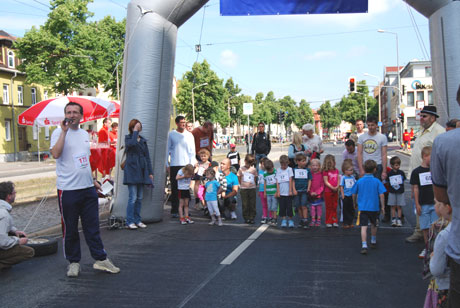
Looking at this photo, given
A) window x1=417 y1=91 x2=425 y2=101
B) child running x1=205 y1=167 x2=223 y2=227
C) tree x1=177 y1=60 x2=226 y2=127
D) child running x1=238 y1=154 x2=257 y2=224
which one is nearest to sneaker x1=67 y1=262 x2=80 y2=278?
child running x1=205 y1=167 x2=223 y2=227

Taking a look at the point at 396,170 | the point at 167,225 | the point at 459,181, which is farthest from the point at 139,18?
the point at 459,181

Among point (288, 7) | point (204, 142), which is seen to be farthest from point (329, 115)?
point (288, 7)

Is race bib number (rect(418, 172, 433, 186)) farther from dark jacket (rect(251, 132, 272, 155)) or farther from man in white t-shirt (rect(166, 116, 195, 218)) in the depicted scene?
dark jacket (rect(251, 132, 272, 155))

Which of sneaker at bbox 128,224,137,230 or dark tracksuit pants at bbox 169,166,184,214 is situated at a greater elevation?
dark tracksuit pants at bbox 169,166,184,214

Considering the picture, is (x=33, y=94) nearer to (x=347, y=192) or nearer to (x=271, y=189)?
(x=271, y=189)

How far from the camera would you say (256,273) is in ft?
17.5

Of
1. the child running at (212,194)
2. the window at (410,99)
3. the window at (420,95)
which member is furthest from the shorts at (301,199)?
the window at (410,99)

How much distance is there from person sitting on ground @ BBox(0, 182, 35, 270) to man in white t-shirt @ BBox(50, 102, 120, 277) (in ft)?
2.31

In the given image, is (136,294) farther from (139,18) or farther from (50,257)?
(139,18)

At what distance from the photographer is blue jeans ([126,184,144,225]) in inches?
329

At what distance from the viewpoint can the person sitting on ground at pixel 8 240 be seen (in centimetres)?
553

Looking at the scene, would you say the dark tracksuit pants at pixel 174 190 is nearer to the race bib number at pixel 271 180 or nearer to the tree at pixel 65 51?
Result: the race bib number at pixel 271 180

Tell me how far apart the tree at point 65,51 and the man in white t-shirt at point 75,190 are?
33.9 m

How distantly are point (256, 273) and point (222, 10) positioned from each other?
5869mm
